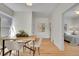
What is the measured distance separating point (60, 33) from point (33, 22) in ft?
3.70

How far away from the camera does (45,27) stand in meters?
4.70

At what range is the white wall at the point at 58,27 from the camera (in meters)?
4.73

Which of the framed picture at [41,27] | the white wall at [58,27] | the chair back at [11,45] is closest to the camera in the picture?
the chair back at [11,45]

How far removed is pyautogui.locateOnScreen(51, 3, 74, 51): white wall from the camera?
473 cm

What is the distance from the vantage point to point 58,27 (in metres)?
5.05

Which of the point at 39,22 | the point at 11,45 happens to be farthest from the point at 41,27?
the point at 11,45

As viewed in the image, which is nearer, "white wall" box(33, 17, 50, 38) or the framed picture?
"white wall" box(33, 17, 50, 38)

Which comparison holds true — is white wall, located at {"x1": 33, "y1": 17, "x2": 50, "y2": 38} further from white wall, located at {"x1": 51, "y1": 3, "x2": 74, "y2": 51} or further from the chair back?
the chair back

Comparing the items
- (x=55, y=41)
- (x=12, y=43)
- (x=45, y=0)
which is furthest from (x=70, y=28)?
(x=45, y=0)

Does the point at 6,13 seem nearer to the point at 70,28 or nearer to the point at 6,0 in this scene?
the point at 6,0

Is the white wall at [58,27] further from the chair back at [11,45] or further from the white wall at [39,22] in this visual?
the chair back at [11,45]

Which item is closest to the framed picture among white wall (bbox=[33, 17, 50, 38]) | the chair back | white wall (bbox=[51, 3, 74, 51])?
white wall (bbox=[33, 17, 50, 38])

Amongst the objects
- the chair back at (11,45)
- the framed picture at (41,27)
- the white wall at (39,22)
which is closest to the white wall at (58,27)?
the white wall at (39,22)

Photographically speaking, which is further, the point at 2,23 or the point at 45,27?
the point at 45,27
